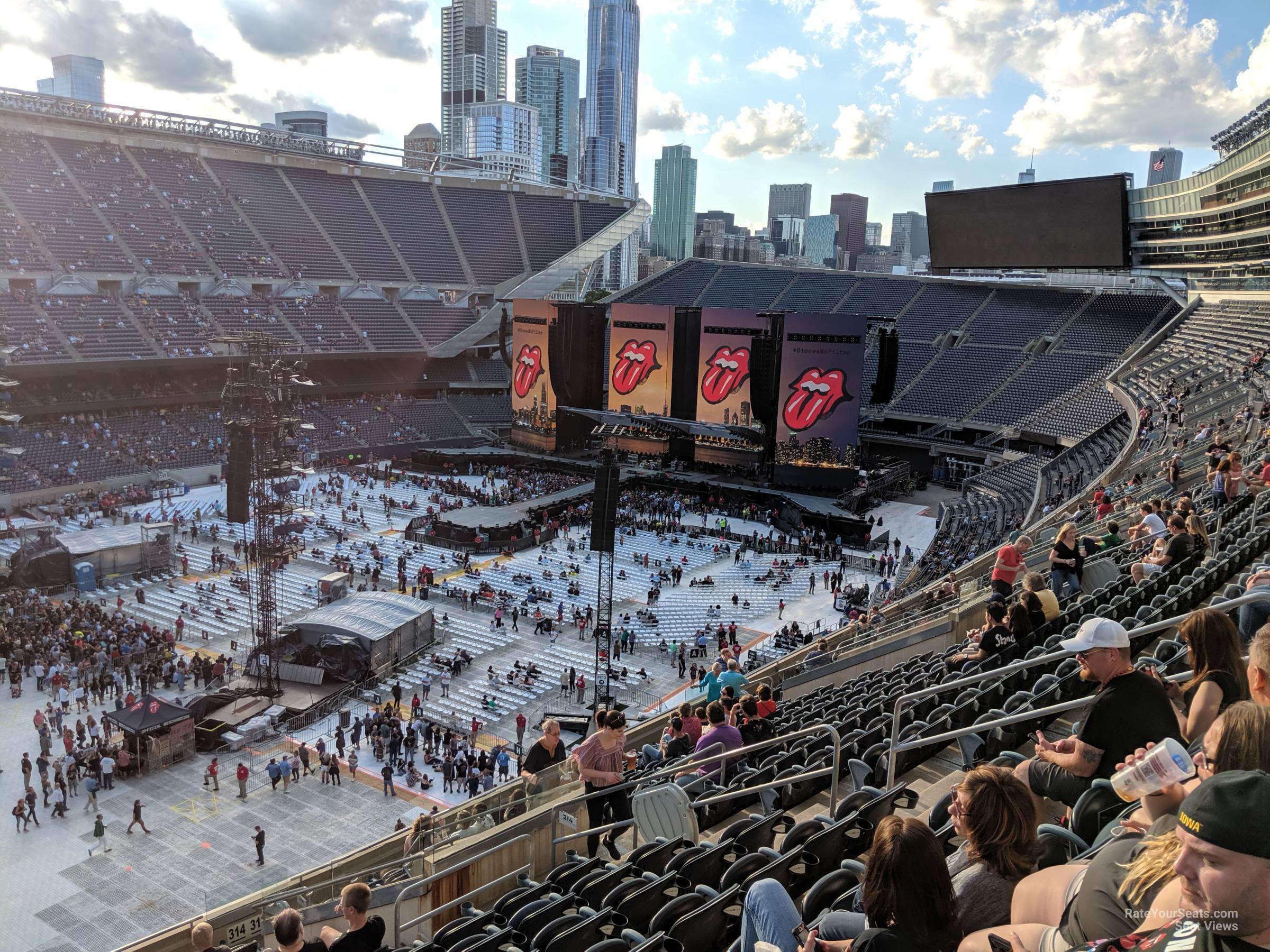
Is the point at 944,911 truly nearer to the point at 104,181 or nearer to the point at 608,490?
the point at 608,490

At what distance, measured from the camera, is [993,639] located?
24.5ft

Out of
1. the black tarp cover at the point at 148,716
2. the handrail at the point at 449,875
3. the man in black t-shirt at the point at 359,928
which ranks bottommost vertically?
the black tarp cover at the point at 148,716

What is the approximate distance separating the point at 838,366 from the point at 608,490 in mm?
19030

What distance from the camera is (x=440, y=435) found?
162 ft

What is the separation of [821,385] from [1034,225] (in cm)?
1253

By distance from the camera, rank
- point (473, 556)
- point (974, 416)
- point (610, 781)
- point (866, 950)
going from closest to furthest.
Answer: point (866, 950) < point (610, 781) < point (473, 556) < point (974, 416)

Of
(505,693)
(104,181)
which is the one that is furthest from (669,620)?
(104,181)

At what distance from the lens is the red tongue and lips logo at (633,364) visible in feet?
136

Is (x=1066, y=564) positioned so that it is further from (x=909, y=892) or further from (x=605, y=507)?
(x=605, y=507)

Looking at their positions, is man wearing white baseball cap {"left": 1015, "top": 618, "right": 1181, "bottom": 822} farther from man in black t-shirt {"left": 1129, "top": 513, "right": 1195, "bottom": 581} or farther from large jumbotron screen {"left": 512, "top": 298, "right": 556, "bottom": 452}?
large jumbotron screen {"left": 512, "top": 298, "right": 556, "bottom": 452}

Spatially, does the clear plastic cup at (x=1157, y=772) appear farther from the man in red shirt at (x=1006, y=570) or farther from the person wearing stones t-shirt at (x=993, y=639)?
the man in red shirt at (x=1006, y=570)

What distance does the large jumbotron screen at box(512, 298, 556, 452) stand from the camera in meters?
44.0

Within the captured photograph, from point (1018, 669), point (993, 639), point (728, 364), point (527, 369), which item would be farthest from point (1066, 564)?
point (527, 369)

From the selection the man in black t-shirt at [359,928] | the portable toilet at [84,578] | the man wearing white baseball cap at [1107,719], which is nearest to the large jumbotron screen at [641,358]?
the portable toilet at [84,578]
